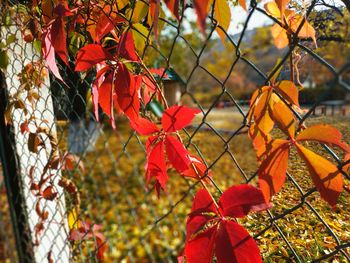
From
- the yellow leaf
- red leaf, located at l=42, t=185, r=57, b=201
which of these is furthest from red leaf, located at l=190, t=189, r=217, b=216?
red leaf, located at l=42, t=185, r=57, b=201

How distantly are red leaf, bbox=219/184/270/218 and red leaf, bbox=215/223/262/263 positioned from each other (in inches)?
0.9

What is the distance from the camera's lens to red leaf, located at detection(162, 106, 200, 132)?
25.4 inches

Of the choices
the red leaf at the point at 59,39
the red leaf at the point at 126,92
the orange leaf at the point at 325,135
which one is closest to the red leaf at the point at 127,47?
the red leaf at the point at 126,92

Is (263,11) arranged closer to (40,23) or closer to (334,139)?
(334,139)

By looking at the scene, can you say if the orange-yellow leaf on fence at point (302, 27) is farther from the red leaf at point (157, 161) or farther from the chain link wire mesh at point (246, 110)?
the red leaf at point (157, 161)

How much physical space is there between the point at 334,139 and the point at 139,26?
1.56ft

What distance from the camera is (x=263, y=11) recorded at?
22.1 inches

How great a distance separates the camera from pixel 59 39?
76 cm

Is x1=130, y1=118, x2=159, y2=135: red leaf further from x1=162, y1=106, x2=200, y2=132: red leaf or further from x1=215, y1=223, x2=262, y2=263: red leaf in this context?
x1=215, y1=223, x2=262, y2=263: red leaf

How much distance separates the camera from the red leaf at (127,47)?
0.69 meters

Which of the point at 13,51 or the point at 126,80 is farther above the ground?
the point at 13,51

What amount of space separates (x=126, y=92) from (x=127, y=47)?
3.3 inches

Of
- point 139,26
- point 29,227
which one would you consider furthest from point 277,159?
point 29,227

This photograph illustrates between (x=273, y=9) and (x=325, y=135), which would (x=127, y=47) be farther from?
(x=325, y=135)
